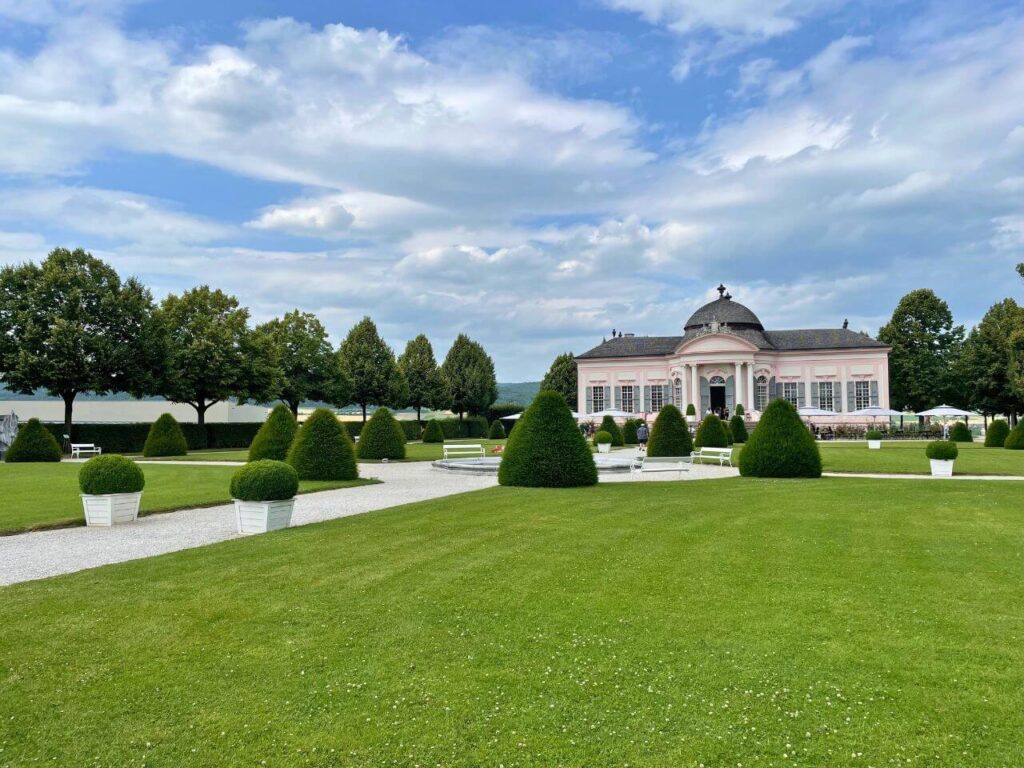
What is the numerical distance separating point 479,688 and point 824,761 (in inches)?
81.8

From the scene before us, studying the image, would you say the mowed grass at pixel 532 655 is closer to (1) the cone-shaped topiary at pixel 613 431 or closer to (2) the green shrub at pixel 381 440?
(2) the green shrub at pixel 381 440

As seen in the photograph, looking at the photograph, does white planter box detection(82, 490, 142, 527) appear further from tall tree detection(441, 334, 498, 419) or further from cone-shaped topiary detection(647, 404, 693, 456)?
tall tree detection(441, 334, 498, 419)

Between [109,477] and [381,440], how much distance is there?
17.1 m

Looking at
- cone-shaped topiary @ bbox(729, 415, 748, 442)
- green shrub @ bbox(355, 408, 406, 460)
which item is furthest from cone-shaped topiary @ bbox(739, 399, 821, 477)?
cone-shaped topiary @ bbox(729, 415, 748, 442)

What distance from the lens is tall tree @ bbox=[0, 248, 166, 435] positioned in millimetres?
36688

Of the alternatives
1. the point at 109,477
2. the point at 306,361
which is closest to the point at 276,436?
the point at 109,477

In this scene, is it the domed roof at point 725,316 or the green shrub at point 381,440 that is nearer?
the green shrub at point 381,440

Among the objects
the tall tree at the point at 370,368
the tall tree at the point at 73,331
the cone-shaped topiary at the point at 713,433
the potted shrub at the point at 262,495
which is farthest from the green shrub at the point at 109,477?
the tall tree at the point at 370,368

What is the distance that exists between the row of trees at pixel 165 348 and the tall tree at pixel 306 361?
81 millimetres

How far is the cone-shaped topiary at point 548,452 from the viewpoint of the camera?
17.0 meters

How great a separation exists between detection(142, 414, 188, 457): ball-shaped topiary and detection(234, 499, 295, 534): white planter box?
24.6 meters

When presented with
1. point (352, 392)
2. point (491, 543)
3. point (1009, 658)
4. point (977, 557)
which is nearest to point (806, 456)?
point (977, 557)

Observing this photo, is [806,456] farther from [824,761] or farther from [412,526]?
A: [824,761]

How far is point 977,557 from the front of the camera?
8.42 m
